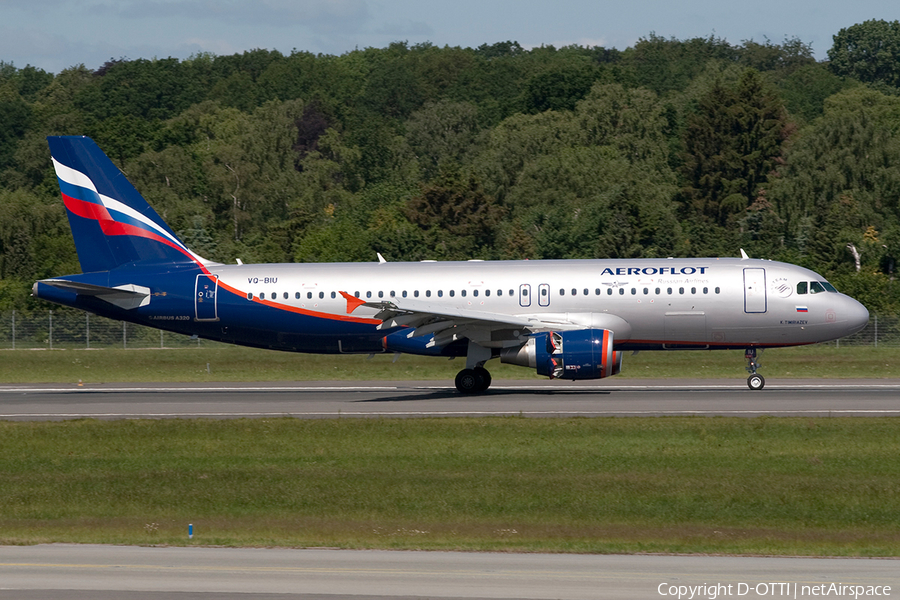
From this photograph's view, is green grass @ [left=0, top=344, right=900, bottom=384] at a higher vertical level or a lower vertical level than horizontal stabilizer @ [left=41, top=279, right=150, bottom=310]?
lower

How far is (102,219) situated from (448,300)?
12.3 meters

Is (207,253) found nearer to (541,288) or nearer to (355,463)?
(541,288)

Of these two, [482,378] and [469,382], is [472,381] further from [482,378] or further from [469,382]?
[482,378]

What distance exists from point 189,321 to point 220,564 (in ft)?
77.9

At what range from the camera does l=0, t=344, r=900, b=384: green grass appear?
150 feet

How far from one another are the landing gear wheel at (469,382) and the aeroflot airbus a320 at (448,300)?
0.03 m

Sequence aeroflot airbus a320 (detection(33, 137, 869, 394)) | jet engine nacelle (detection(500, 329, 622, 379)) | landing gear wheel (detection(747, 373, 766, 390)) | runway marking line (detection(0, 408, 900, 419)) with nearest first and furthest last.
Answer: runway marking line (detection(0, 408, 900, 419)) < jet engine nacelle (detection(500, 329, 622, 379)) < aeroflot airbus a320 (detection(33, 137, 869, 394)) < landing gear wheel (detection(747, 373, 766, 390))

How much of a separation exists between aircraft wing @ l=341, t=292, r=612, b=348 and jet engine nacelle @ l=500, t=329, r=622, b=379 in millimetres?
1030

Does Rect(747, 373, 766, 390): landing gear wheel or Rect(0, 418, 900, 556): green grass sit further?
Rect(747, 373, 766, 390): landing gear wheel

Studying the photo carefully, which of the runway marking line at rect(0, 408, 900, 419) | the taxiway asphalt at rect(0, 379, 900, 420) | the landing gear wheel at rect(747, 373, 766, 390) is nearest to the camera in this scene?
the runway marking line at rect(0, 408, 900, 419)

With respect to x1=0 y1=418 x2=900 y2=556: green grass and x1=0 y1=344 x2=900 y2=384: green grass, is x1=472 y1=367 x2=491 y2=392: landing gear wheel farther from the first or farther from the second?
x1=0 y1=344 x2=900 y2=384: green grass

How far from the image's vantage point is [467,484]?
21297 millimetres

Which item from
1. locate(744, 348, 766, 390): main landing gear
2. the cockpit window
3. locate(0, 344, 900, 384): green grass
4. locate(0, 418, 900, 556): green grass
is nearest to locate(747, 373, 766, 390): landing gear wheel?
locate(744, 348, 766, 390): main landing gear

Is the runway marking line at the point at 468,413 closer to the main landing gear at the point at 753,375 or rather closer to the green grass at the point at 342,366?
the main landing gear at the point at 753,375
